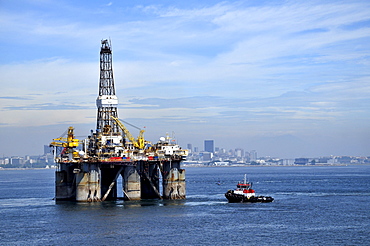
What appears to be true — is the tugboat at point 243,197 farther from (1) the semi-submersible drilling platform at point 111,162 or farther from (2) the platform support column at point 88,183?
(2) the platform support column at point 88,183

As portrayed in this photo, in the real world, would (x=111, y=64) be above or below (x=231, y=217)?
above

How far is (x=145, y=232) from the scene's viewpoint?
59.9m

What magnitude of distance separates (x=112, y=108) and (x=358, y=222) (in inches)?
1837

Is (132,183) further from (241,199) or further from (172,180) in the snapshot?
(241,199)

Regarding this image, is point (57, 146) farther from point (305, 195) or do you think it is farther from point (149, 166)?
point (305, 195)

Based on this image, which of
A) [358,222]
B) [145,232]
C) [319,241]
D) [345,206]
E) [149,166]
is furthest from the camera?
[149,166]

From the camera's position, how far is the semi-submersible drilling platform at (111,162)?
85562mm

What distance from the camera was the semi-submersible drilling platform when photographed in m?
85.6

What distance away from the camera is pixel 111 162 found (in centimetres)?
8581

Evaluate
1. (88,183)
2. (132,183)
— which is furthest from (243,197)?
(88,183)

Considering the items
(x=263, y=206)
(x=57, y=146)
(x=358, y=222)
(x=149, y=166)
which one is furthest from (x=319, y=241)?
(x=57, y=146)

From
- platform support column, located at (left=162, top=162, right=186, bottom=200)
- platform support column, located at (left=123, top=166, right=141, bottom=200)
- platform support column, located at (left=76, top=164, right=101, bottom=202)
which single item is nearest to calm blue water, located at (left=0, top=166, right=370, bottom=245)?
platform support column, located at (left=76, top=164, right=101, bottom=202)

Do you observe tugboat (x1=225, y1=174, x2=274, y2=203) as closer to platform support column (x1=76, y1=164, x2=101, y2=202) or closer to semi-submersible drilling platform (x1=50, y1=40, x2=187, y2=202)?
semi-submersible drilling platform (x1=50, y1=40, x2=187, y2=202)

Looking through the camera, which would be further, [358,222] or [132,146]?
[132,146]
